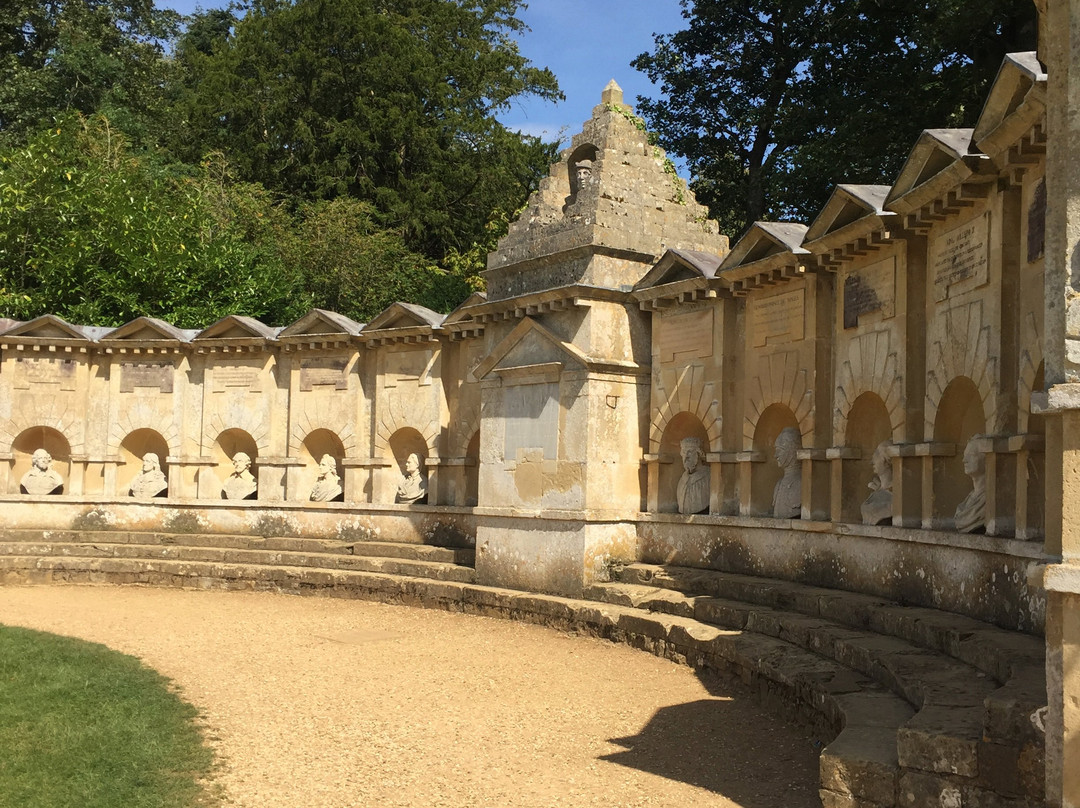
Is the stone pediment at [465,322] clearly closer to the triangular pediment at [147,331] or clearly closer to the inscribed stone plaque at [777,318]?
the inscribed stone plaque at [777,318]

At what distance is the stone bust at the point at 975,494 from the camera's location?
8.34 meters

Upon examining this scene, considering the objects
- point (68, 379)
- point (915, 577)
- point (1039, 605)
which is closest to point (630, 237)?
point (915, 577)

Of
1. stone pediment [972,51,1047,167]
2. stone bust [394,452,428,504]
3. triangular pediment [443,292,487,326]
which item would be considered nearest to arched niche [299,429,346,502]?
stone bust [394,452,428,504]

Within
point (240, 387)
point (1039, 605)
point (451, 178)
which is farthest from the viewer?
point (451, 178)

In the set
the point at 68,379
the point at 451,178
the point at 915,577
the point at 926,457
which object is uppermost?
the point at 451,178

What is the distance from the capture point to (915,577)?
30.5ft

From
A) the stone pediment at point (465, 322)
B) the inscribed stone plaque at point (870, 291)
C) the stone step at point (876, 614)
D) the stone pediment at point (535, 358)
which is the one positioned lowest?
the stone step at point (876, 614)

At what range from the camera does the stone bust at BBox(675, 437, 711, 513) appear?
503 inches

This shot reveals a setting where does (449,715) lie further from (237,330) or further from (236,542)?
(237,330)

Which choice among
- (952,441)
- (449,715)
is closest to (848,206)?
(952,441)

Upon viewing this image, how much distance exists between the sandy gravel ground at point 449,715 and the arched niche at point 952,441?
241 cm

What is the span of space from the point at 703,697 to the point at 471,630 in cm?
386

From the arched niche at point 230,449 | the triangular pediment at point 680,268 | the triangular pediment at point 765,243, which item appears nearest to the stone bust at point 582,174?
the triangular pediment at point 680,268

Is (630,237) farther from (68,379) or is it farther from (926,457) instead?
(68,379)
